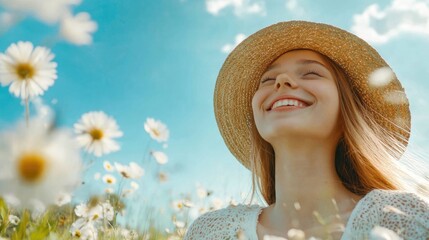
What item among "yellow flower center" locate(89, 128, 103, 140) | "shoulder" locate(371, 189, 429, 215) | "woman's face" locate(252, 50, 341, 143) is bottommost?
"shoulder" locate(371, 189, 429, 215)

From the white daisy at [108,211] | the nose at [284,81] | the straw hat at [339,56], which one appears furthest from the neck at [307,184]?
the white daisy at [108,211]

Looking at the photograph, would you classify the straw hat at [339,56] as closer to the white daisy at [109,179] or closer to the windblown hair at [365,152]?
the windblown hair at [365,152]

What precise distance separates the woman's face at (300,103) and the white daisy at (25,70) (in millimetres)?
1218

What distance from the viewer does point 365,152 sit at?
2.18 metres

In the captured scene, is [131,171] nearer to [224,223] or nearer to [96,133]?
[224,223]

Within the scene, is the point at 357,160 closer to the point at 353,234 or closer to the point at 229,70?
the point at 353,234

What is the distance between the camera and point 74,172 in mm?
470

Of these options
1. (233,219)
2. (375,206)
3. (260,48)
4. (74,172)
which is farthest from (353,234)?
(74,172)

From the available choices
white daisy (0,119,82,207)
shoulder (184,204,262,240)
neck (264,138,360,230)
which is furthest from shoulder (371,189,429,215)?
white daisy (0,119,82,207)

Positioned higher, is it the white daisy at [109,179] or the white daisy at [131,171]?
the white daisy at [109,179]

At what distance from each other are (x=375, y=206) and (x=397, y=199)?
9 centimetres

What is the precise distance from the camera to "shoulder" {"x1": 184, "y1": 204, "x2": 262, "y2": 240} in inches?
87.0

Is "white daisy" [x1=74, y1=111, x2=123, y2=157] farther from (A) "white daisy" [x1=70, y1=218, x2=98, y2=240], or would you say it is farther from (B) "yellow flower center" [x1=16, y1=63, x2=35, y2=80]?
(A) "white daisy" [x1=70, y1=218, x2=98, y2=240]

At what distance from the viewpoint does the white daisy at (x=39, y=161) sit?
0.46 m
